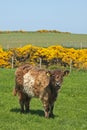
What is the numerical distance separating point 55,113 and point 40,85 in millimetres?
1896

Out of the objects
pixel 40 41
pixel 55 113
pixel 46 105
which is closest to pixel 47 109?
pixel 46 105

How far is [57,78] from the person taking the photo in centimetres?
1459

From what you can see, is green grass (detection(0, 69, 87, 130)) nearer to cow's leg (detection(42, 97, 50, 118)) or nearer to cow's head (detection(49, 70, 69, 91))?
cow's leg (detection(42, 97, 50, 118))

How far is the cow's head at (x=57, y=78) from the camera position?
572 inches

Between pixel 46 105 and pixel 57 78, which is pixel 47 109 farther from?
pixel 57 78

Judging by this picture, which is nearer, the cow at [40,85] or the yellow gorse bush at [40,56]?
the cow at [40,85]

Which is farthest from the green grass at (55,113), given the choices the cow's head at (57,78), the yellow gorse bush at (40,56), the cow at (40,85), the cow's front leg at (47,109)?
the yellow gorse bush at (40,56)

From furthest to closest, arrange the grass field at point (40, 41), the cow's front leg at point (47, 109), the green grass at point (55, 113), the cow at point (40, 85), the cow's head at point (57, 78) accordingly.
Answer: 1. the grass field at point (40, 41)
2. the cow's front leg at point (47, 109)
3. the cow at point (40, 85)
4. the cow's head at point (57, 78)
5. the green grass at point (55, 113)

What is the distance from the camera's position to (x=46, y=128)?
1330cm

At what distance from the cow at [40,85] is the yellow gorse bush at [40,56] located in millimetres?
25832

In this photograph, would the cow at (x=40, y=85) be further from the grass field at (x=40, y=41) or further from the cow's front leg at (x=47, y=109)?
the grass field at (x=40, y=41)

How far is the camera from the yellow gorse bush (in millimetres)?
42656

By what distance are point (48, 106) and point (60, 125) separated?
135 cm

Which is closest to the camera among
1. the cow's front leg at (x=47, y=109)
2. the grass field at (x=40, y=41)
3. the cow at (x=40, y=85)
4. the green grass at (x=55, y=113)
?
the green grass at (x=55, y=113)
